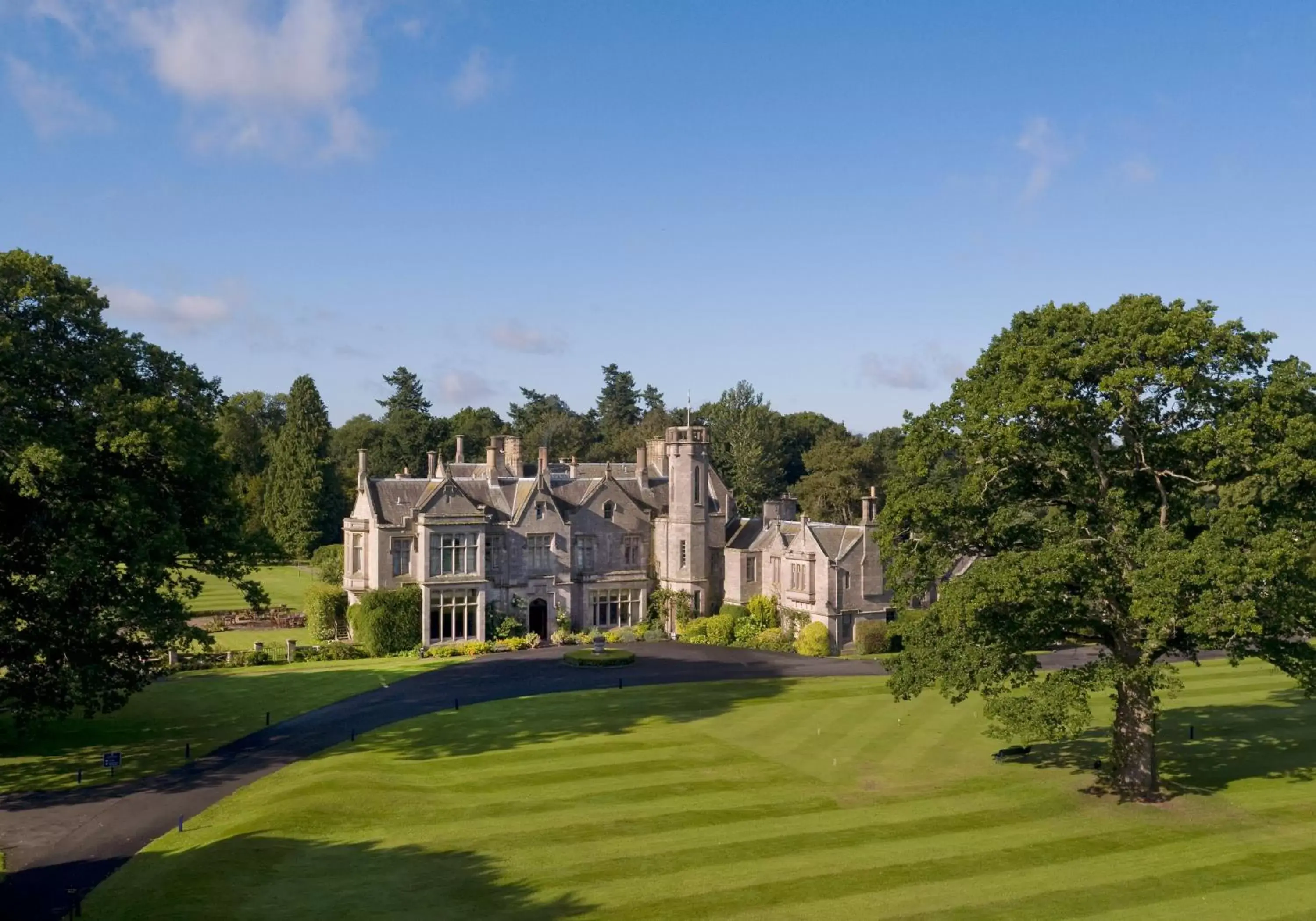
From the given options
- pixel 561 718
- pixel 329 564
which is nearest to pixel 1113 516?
pixel 561 718

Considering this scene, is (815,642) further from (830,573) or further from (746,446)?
(746,446)

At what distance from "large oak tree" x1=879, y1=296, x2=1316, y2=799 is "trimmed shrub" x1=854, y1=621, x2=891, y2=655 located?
23.9 metres

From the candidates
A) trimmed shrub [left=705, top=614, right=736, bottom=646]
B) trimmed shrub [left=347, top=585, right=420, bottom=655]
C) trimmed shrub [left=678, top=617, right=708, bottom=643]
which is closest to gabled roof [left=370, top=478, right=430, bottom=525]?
trimmed shrub [left=347, top=585, right=420, bottom=655]

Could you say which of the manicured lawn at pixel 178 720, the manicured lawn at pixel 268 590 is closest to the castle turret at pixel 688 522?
the manicured lawn at pixel 178 720

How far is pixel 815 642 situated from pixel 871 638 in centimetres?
286

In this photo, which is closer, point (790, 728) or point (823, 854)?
point (823, 854)

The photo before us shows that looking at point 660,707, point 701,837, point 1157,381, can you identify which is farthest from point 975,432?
point 660,707

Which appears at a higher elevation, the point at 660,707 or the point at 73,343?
the point at 73,343

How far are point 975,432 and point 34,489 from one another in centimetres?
2419

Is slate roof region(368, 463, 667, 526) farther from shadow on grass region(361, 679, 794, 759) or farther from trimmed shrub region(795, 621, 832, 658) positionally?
shadow on grass region(361, 679, 794, 759)

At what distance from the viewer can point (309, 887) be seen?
22.4 metres

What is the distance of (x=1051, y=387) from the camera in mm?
27547

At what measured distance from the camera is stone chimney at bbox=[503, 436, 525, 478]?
66312 mm

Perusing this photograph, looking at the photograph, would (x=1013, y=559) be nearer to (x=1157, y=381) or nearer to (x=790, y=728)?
(x=1157, y=381)
